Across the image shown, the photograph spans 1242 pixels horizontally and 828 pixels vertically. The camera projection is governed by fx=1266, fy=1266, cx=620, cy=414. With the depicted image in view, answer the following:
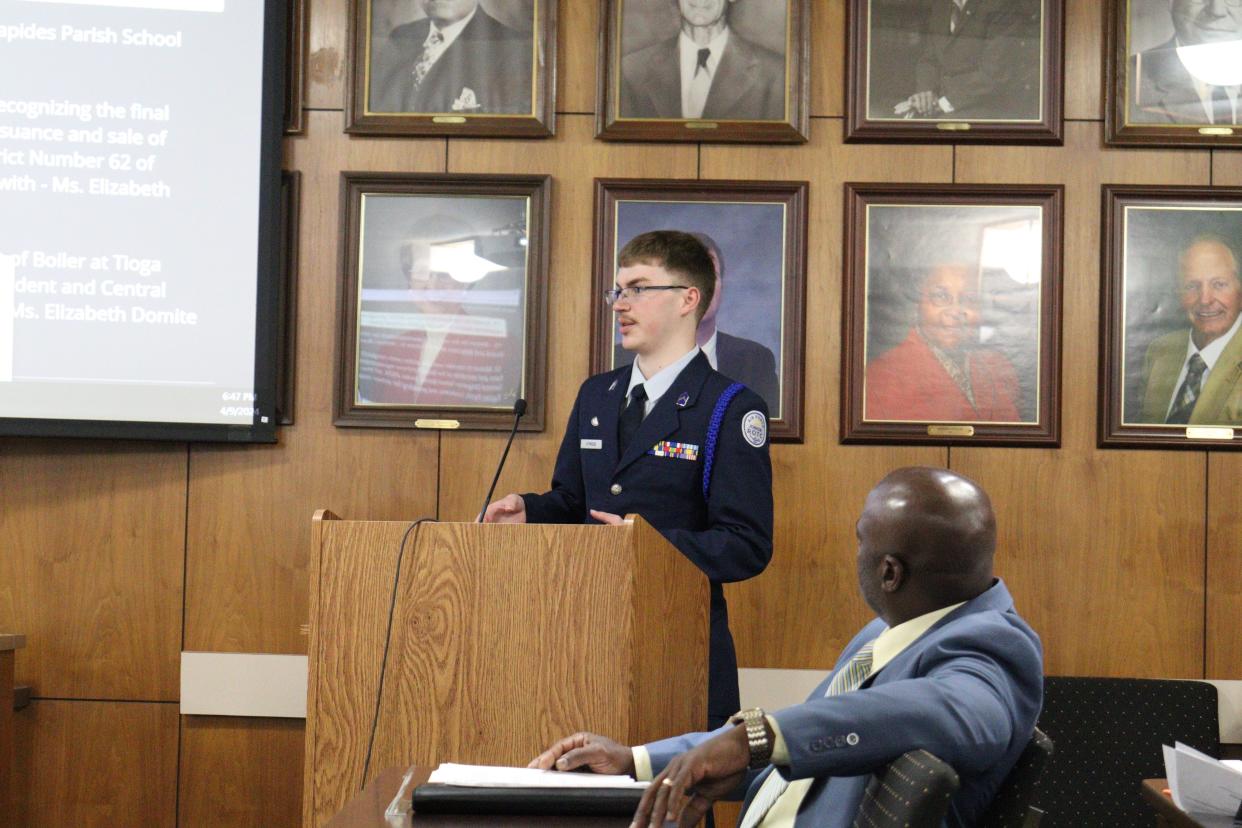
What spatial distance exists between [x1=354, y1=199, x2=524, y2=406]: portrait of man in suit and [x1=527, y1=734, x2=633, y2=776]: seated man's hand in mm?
2357

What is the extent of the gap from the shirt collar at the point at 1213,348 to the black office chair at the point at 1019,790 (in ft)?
9.34

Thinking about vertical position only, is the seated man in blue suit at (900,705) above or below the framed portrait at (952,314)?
below

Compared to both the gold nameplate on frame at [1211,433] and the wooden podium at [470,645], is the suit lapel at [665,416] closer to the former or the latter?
the wooden podium at [470,645]

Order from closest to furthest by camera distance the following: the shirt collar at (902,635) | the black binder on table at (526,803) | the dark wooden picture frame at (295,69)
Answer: the black binder on table at (526,803) → the shirt collar at (902,635) → the dark wooden picture frame at (295,69)

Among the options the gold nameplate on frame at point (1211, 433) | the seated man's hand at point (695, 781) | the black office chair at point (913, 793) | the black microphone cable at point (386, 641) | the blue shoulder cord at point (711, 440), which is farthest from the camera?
the gold nameplate on frame at point (1211, 433)

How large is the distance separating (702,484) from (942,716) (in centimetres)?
175

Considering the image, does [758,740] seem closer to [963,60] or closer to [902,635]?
[902,635]

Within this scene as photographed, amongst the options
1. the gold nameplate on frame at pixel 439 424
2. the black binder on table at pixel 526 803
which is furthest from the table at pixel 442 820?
the gold nameplate on frame at pixel 439 424

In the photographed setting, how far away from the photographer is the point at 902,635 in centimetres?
163

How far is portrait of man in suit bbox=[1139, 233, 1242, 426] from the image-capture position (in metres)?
3.94

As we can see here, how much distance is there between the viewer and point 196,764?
156 inches

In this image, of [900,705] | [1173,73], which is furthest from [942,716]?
[1173,73]

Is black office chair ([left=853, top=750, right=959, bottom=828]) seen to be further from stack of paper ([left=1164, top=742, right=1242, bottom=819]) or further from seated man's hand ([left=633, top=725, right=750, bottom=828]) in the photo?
stack of paper ([left=1164, top=742, right=1242, bottom=819])

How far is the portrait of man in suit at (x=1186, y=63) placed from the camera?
3979 mm
